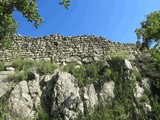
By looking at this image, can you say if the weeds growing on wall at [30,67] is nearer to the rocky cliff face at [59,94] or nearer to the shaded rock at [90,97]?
the rocky cliff face at [59,94]

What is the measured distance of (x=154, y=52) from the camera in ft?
51.5

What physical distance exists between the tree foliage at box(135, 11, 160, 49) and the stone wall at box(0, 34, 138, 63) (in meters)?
2.43

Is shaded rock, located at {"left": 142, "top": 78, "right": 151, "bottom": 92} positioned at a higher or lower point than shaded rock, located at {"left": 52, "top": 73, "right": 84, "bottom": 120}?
higher

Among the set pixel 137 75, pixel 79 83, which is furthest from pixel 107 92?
pixel 137 75

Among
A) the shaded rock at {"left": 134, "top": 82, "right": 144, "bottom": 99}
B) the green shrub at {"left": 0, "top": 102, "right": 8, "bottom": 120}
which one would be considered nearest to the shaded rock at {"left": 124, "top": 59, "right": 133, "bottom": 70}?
the shaded rock at {"left": 134, "top": 82, "right": 144, "bottom": 99}

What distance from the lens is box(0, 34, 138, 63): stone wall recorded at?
1770 cm

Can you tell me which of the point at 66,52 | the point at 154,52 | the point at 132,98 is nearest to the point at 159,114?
the point at 132,98

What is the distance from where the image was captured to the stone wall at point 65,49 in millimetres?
17703

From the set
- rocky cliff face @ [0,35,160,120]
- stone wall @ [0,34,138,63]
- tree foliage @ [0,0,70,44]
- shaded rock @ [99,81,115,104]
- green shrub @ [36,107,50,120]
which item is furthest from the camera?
stone wall @ [0,34,138,63]

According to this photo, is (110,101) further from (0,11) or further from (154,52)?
(0,11)

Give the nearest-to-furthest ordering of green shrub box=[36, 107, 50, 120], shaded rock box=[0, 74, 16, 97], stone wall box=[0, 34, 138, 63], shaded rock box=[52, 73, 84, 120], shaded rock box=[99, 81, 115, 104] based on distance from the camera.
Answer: shaded rock box=[52, 73, 84, 120] → green shrub box=[36, 107, 50, 120] → shaded rock box=[99, 81, 115, 104] → shaded rock box=[0, 74, 16, 97] → stone wall box=[0, 34, 138, 63]

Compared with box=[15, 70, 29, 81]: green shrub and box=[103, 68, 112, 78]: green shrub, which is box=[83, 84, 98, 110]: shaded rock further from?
box=[15, 70, 29, 81]: green shrub

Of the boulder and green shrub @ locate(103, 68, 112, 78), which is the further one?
green shrub @ locate(103, 68, 112, 78)

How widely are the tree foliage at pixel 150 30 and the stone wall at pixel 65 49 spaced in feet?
7.98
